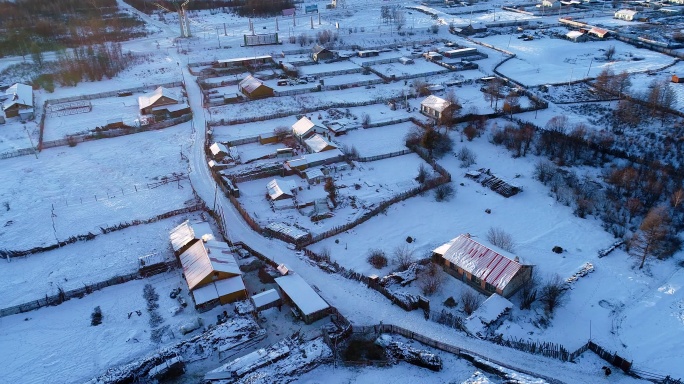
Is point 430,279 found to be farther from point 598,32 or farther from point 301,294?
point 598,32

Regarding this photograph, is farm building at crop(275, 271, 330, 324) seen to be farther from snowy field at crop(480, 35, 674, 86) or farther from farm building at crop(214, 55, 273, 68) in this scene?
farm building at crop(214, 55, 273, 68)

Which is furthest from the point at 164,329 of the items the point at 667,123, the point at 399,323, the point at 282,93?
the point at 667,123

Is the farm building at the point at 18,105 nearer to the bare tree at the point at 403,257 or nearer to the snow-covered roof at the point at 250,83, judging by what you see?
the snow-covered roof at the point at 250,83

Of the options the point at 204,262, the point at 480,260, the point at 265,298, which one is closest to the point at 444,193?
the point at 480,260

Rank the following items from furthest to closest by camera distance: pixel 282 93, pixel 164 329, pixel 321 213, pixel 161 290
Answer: pixel 282 93
pixel 321 213
pixel 161 290
pixel 164 329

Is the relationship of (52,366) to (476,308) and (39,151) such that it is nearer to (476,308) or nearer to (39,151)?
(476,308)

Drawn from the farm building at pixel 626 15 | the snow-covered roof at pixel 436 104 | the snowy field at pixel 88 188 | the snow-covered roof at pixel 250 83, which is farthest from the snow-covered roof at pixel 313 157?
the farm building at pixel 626 15
